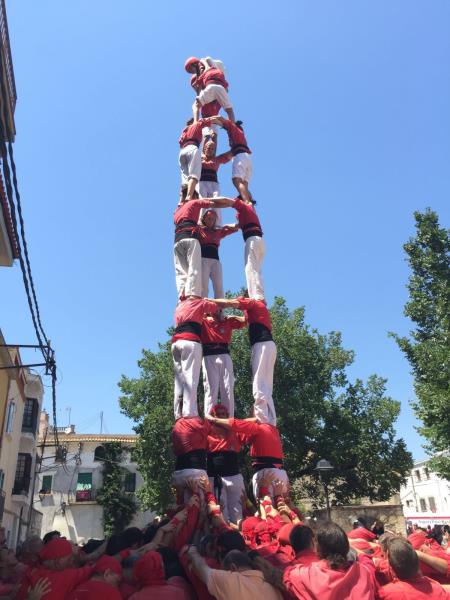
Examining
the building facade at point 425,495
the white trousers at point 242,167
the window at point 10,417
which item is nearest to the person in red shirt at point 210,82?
the white trousers at point 242,167

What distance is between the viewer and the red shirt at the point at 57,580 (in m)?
3.29

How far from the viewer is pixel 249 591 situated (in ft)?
9.70

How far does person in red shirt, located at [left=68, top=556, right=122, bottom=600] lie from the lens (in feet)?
10.4

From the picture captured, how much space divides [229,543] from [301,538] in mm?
558

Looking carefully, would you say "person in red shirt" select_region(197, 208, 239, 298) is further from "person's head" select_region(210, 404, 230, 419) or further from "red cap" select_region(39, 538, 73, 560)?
"red cap" select_region(39, 538, 73, 560)

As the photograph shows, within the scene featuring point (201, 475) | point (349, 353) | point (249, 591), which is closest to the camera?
point (249, 591)

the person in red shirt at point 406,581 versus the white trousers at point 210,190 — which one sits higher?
the white trousers at point 210,190

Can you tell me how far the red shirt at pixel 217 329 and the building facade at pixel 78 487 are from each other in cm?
2493

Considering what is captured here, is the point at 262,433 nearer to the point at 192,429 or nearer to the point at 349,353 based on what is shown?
the point at 192,429

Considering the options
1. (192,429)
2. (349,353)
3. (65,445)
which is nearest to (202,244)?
(192,429)

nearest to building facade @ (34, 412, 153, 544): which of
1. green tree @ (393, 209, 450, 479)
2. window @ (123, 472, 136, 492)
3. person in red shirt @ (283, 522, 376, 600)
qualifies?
window @ (123, 472, 136, 492)

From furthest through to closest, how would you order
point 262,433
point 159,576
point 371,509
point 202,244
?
1. point 371,509
2. point 202,244
3. point 262,433
4. point 159,576

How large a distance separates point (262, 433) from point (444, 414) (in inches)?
358

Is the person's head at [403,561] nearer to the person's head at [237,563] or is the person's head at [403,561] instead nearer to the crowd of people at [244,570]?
the crowd of people at [244,570]
